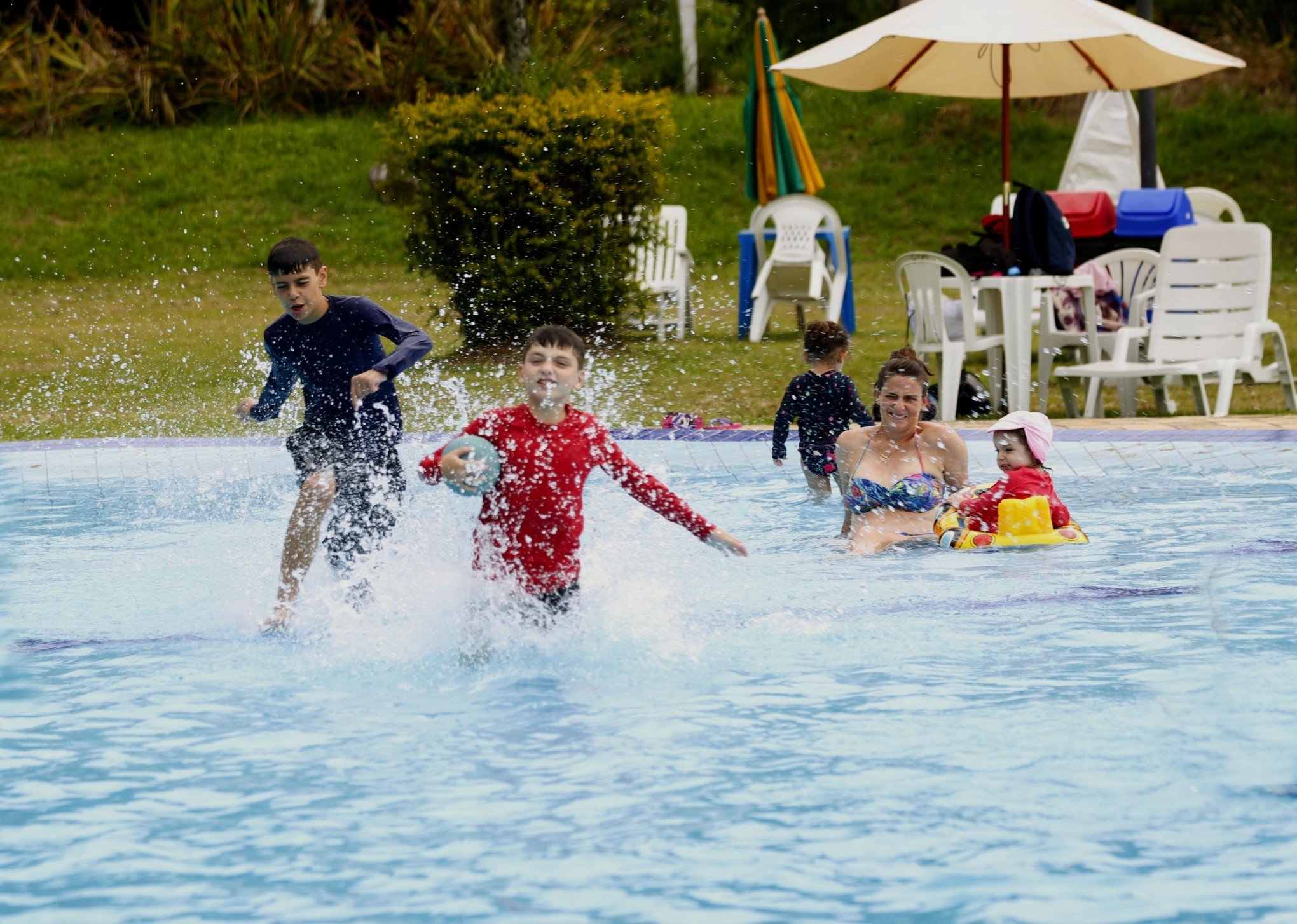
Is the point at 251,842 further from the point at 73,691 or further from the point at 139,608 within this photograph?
the point at 139,608

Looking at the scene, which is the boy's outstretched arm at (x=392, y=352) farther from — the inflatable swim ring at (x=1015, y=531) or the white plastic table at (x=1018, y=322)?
the white plastic table at (x=1018, y=322)

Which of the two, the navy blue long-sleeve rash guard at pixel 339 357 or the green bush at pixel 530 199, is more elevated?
the green bush at pixel 530 199

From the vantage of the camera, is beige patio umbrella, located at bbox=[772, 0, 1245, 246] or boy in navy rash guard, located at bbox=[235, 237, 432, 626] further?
beige patio umbrella, located at bbox=[772, 0, 1245, 246]

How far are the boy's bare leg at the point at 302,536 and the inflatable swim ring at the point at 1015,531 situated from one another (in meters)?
2.56

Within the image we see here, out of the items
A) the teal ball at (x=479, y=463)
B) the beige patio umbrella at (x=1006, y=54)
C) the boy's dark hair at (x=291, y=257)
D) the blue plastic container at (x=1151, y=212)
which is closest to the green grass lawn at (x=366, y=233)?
the blue plastic container at (x=1151, y=212)

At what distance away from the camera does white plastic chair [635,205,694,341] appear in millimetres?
12859

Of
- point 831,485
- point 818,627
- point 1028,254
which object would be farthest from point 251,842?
point 1028,254

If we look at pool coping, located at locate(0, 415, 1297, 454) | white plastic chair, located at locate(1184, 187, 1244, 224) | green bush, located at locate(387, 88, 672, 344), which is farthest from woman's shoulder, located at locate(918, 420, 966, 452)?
white plastic chair, located at locate(1184, 187, 1244, 224)

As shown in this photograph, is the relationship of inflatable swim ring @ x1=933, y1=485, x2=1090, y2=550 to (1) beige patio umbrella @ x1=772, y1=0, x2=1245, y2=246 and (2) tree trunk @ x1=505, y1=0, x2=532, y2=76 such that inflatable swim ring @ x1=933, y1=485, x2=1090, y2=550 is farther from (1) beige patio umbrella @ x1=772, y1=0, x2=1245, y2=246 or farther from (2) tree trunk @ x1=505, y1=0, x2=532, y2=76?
(2) tree trunk @ x1=505, y1=0, x2=532, y2=76

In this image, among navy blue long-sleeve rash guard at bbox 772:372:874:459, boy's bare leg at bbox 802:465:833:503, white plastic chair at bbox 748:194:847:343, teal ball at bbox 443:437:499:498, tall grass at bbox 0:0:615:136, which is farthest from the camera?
tall grass at bbox 0:0:615:136

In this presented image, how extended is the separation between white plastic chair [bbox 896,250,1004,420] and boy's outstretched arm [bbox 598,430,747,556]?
5.35 metres

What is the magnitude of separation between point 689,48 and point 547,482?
18032mm

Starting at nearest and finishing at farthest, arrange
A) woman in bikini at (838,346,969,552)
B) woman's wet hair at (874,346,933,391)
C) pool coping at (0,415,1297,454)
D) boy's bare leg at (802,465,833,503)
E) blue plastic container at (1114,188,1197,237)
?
woman's wet hair at (874,346,933,391) → woman in bikini at (838,346,969,552) → boy's bare leg at (802,465,833,503) → pool coping at (0,415,1297,454) → blue plastic container at (1114,188,1197,237)

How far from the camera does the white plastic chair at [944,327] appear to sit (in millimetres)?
9742
